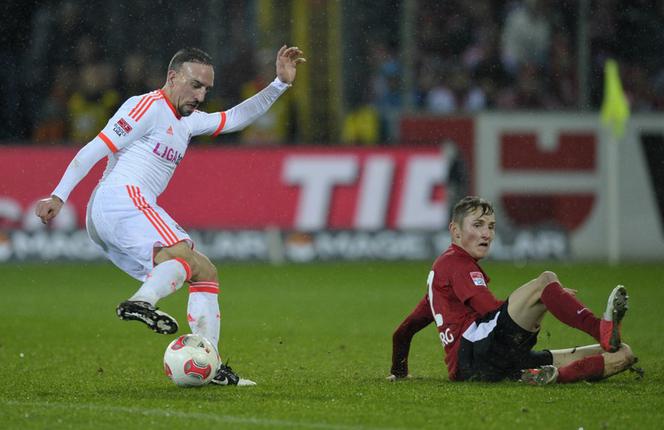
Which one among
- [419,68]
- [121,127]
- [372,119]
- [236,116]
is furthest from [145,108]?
[419,68]

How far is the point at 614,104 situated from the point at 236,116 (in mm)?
11726

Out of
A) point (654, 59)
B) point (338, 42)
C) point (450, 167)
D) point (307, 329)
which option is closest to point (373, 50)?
point (338, 42)

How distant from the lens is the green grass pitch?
249 inches

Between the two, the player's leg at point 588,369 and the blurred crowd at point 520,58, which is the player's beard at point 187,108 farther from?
the blurred crowd at point 520,58

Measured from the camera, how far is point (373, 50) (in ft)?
66.1

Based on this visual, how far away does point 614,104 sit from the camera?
18891 mm

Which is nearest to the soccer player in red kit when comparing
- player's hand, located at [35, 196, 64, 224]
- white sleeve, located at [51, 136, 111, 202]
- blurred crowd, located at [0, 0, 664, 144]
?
white sleeve, located at [51, 136, 111, 202]

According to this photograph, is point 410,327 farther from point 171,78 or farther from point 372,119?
point 372,119

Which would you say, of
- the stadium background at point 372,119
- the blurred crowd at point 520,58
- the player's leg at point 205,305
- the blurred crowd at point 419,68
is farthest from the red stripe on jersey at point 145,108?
the blurred crowd at point 520,58

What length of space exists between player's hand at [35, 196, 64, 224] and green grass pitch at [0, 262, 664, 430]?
3.41 feet

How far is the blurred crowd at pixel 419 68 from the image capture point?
19031mm

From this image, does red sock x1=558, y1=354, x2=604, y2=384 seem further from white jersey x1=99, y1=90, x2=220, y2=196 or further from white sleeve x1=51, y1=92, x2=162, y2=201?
white sleeve x1=51, y1=92, x2=162, y2=201

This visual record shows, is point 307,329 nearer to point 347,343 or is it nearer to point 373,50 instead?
point 347,343

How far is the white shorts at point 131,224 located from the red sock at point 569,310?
7.19 ft
